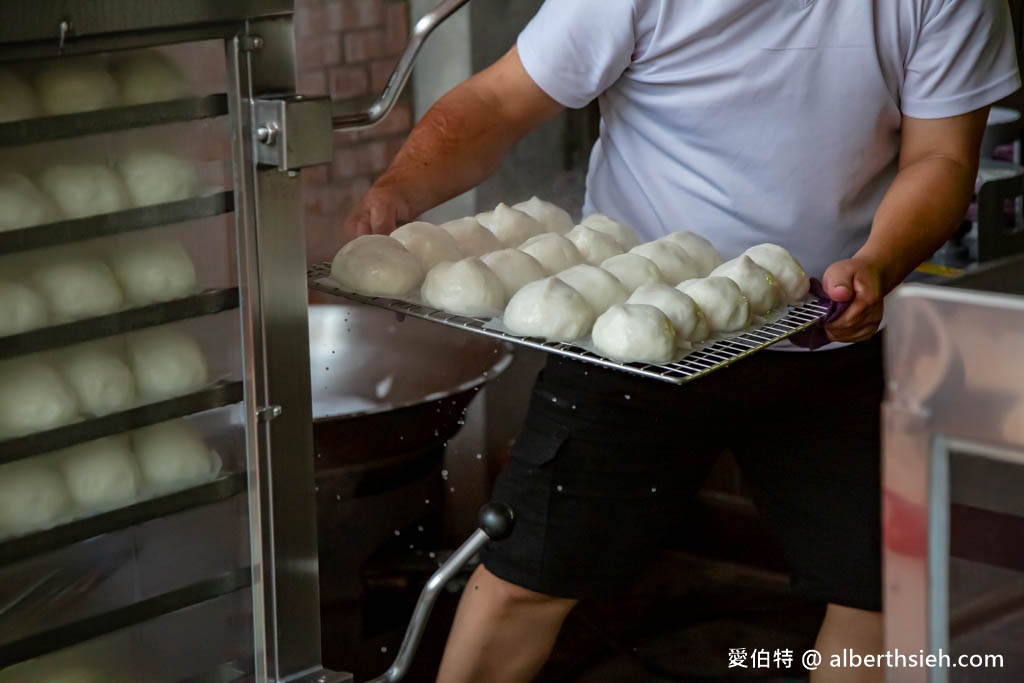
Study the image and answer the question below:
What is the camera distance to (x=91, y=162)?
1002mm

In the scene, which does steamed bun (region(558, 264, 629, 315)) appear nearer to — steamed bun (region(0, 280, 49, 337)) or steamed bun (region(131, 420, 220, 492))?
steamed bun (region(131, 420, 220, 492))

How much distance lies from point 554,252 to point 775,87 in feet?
1.25

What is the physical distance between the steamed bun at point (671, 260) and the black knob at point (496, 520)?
427 millimetres

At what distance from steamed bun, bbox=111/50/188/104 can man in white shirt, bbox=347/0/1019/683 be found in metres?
0.58

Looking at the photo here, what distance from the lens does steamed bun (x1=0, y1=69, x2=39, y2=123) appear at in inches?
36.3

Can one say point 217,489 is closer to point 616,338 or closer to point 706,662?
point 616,338

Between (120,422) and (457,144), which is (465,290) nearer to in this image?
(457,144)

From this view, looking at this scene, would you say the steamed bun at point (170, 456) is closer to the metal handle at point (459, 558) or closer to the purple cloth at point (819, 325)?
the metal handle at point (459, 558)

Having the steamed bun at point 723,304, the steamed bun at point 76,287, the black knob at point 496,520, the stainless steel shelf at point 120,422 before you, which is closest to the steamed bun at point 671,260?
the steamed bun at point 723,304

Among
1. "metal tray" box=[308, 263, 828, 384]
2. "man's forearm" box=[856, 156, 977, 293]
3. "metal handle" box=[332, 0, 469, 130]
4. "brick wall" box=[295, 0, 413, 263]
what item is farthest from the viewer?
"brick wall" box=[295, 0, 413, 263]

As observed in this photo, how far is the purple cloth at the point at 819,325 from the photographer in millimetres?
1467

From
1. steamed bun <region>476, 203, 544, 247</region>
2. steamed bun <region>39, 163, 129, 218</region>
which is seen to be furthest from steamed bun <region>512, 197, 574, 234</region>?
steamed bun <region>39, 163, 129, 218</region>

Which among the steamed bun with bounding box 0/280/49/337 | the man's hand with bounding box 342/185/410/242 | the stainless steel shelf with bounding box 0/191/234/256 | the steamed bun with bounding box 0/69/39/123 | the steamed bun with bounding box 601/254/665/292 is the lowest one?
the steamed bun with bounding box 601/254/665/292

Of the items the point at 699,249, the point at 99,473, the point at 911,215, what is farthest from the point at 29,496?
the point at 911,215
